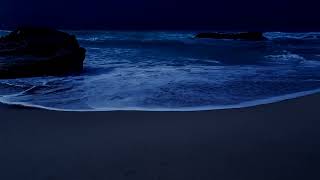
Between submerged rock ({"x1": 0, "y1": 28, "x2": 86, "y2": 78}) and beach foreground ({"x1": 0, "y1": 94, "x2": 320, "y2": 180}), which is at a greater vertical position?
submerged rock ({"x1": 0, "y1": 28, "x2": 86, "y2": 78})

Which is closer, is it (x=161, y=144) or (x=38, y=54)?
(x=161, y=144)

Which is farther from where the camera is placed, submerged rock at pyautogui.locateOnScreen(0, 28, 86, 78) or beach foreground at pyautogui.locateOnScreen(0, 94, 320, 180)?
submerged rock at pyautogui.locateOnScreen(0, 28, 86, 78)

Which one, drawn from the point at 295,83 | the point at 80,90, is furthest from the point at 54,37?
the point at 295,83

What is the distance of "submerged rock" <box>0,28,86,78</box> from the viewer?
7914 millimetres

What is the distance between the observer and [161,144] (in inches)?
126

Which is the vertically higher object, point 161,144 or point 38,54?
point 38,54

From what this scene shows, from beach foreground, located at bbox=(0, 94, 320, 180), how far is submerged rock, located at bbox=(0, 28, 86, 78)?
12.0ft

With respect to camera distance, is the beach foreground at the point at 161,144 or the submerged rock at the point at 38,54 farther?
the submerged rock at the point at 38,54

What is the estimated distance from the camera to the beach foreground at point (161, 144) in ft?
8.63

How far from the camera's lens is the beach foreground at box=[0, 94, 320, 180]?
2.63 m

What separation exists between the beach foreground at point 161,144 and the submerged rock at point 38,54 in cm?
367

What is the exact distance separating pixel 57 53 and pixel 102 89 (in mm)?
3432

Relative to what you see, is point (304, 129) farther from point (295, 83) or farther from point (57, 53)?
point (57, 53)

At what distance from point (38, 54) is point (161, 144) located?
21.9 ft
